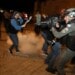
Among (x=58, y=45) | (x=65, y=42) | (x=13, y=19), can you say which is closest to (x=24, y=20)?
(x=13, y=19)

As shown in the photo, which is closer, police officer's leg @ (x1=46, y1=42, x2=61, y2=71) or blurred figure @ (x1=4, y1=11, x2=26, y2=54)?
police officer's leg @ (x1=46, y1=42, x2=61, y2=71)

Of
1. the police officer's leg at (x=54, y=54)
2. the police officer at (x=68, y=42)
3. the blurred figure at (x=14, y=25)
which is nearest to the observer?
the police officer at (x=68, y=42)

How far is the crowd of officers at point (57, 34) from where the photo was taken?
8.53m

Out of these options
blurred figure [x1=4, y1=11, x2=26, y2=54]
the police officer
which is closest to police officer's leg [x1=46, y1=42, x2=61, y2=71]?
the police officer

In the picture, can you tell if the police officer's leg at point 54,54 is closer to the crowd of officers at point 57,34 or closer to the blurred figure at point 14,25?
the crowd of officers at point 57,34

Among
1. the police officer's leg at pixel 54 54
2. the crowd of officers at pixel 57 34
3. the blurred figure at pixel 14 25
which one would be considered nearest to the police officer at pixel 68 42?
the crowd of officers at pixel 57 34

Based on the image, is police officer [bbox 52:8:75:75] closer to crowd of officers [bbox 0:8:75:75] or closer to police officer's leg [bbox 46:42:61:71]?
crowd of officers [bbox 0:8:75:75]

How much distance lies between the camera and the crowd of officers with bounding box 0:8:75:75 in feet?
28.0

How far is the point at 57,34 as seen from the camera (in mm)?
8766

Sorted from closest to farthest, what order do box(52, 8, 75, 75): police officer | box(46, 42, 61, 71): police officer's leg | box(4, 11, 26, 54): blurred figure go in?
box(52, 8, 75, 75): police officer < box(46, 42, 61, 71): police officer's leg < box(4, 11, 26, 54): blurred figure

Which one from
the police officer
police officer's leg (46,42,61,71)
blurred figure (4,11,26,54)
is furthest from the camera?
blurred figure (4,11,26,54)

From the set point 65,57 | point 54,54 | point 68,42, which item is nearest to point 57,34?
point 68,42

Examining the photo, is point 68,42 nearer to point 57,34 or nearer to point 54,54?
point 57,34

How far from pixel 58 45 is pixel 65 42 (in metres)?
1.62
